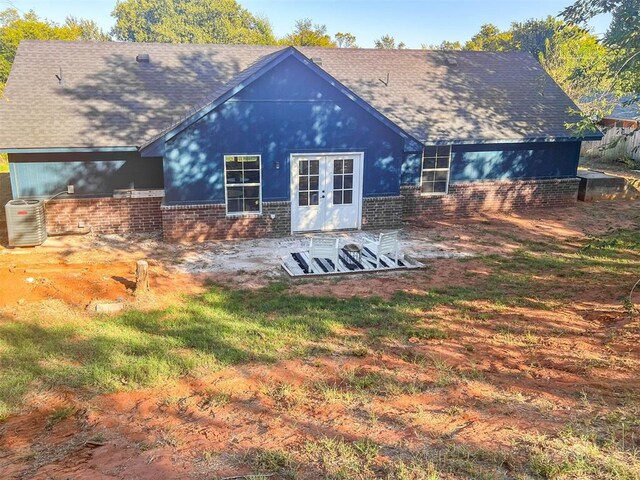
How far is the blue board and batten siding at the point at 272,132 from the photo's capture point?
45.0ft

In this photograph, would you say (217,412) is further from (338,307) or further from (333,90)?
(333,90)

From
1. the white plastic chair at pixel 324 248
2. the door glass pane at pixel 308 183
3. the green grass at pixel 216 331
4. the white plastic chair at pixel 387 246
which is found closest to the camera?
the green grass at pixel 216 331

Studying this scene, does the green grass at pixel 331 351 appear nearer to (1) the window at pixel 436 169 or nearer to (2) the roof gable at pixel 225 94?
(2) the roof gable at pixel 225 94

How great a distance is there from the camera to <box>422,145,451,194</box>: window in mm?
17328

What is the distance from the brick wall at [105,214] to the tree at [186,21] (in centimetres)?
5434

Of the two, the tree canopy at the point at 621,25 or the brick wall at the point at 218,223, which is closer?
the tree canopy at the point at 621,25

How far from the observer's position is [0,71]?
34.7 m

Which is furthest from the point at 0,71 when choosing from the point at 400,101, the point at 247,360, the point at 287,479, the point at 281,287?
the point at 287,479

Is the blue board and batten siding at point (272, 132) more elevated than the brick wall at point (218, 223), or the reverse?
the blue board and batten siding at point (272, 132)

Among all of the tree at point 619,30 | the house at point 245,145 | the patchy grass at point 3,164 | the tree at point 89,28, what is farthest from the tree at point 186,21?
the tree at point 619,30

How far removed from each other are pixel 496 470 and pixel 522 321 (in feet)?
15.5

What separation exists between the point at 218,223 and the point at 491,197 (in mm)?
9600

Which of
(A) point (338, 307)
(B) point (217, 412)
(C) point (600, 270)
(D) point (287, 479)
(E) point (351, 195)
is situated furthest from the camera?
(E) point (351, 195)

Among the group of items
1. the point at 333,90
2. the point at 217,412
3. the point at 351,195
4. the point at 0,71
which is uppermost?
Result: the point at 0,71
